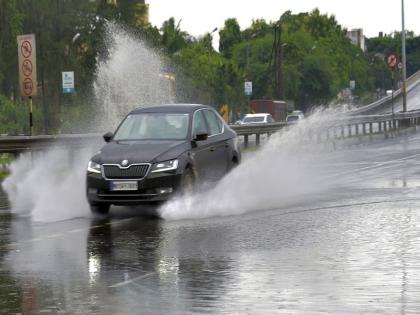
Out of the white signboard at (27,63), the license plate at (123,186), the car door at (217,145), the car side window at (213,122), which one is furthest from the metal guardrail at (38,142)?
the license plate at (123,186)

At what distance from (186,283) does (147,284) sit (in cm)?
36

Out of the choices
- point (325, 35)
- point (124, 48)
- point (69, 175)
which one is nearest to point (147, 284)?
point (69, 175)

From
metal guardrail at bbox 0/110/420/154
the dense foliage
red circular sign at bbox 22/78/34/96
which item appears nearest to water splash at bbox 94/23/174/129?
the dense foliage

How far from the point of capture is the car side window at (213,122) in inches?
717

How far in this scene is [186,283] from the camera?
31.8 feet

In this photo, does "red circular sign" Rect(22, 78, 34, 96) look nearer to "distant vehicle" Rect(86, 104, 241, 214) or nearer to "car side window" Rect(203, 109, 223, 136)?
"car side window" Rect(203, 109, 223, 136)

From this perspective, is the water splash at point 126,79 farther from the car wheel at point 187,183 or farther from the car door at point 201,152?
the car wheel at point 187,183

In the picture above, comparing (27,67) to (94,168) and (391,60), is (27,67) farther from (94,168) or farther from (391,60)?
(391,60)

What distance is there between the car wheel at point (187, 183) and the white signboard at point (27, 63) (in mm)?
14098

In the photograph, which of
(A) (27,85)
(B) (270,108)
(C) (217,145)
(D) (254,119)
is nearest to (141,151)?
(C) (217,145)

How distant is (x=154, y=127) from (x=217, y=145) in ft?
4.08

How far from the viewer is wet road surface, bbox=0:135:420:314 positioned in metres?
8.69

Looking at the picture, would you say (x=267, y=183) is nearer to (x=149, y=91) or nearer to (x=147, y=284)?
(x=147, y=284)

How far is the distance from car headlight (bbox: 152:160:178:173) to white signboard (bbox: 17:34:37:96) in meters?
14.5
